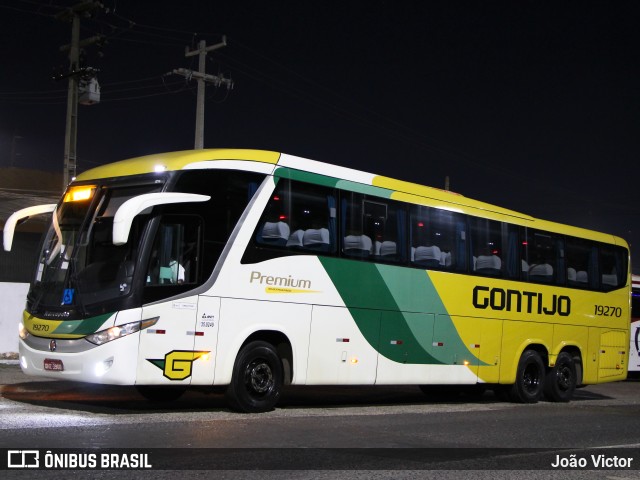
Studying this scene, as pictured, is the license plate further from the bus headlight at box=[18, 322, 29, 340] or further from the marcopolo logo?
the marcopolo logo

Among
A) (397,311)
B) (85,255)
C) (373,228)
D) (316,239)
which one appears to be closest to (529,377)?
(397,311)

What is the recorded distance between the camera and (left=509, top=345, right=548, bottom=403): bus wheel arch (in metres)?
18.1

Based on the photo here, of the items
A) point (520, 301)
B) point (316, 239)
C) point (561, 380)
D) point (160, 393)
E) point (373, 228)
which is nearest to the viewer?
point (316, 239)

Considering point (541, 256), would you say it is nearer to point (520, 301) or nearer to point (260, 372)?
point (520, 301)

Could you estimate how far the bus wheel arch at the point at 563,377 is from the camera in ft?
61.9

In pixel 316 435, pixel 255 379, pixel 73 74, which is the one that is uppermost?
pixel 73 74

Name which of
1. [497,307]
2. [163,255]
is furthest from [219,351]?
[497,307]

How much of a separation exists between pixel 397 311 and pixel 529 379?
4656mm

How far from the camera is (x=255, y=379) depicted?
12836 mm

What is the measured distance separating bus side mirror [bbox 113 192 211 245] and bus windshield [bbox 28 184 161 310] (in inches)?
17.4

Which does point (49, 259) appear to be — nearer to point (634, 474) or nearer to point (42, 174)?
point (634, 474)

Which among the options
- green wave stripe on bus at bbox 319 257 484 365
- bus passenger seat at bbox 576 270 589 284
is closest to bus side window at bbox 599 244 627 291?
bus passenger seat at bbox 576 270 589 284

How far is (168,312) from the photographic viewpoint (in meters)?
11.8

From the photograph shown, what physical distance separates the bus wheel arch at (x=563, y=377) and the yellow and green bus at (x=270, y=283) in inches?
22.9
